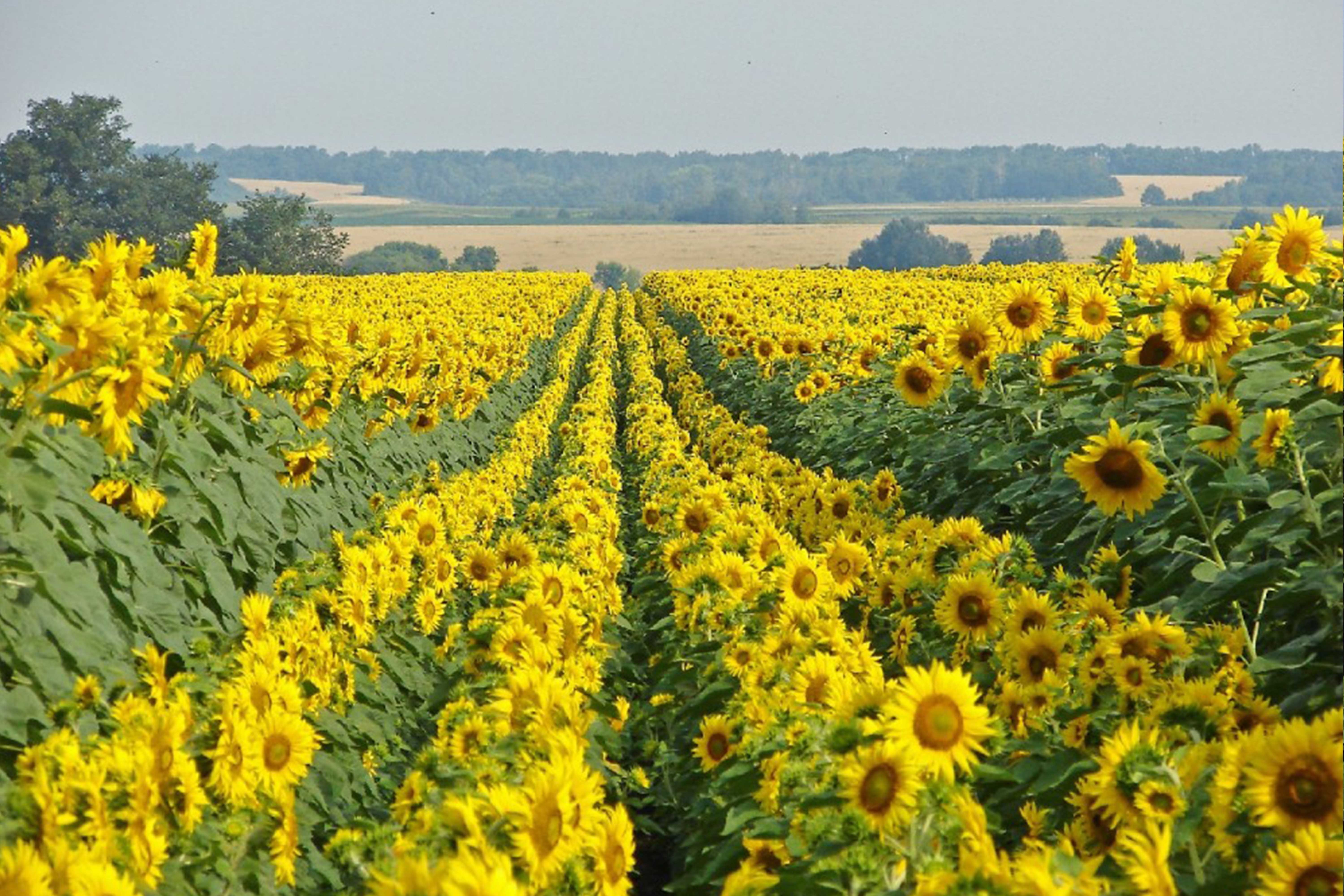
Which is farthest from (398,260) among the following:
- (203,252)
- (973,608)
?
(973,608)

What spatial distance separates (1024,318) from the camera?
724 centimetres

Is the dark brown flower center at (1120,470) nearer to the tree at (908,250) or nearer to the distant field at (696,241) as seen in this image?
the distant field at (696,241)

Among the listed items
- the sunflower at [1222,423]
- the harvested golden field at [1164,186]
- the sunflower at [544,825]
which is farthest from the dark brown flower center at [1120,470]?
the harvested golden field at [1164,186]

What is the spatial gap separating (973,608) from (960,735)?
174 cm

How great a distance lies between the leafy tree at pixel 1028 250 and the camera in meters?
83.7

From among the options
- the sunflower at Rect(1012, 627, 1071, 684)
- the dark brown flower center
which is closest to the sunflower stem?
the dark brown flower center

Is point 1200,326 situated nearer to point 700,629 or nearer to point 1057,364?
point 1057,364

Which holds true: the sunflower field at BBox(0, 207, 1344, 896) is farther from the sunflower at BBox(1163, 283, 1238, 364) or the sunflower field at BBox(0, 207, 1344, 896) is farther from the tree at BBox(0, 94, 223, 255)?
the tree at BBox(0, 94, 223, 255)

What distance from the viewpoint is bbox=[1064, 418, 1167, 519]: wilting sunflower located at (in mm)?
4227

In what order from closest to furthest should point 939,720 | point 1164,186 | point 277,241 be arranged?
1. point 939,720
2. point 277,241
3. point 1164,186

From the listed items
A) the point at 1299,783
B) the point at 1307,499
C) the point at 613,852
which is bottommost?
the point at 613,852

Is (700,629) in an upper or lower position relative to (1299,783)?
lower

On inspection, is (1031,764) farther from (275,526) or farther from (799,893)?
(275,526)

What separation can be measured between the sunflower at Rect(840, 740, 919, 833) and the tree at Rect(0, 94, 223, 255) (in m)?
70.9
